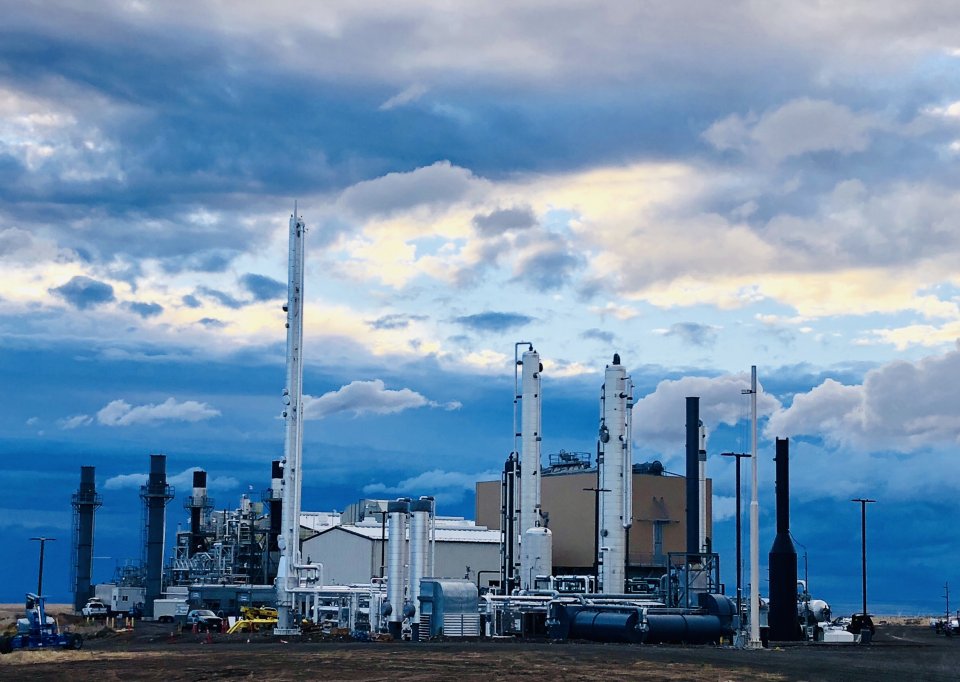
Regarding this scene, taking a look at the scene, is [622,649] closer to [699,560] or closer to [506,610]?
[506,610]

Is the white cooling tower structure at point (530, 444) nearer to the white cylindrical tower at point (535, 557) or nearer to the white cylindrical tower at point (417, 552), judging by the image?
the white cylindrical tower at point (535, 557)

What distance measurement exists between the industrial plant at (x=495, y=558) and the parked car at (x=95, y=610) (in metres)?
1.24

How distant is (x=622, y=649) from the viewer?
206 ft

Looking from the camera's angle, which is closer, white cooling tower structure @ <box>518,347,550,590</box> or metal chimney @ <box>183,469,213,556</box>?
white cooling tower structure @ <box>518,347,550,590</box>

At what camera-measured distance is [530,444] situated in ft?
296

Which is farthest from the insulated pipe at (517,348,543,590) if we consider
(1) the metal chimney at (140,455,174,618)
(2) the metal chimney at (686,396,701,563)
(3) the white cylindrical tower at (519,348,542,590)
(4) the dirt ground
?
(1) the metal chimney at (140,455,174,618)

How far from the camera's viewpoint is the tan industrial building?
111500 millimetres

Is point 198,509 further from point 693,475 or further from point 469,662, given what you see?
point 469,662

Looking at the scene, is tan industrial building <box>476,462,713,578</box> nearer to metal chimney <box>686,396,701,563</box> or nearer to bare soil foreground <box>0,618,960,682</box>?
metal chimney <box>686,396,701,563</box>

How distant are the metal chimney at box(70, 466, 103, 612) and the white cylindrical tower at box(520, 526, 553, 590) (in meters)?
53.8

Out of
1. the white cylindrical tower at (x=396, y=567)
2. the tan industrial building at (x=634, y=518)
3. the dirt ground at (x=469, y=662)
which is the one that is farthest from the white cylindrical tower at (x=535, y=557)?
the tan industrial building at (x=634, y=518)

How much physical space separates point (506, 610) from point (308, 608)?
17.7 metres

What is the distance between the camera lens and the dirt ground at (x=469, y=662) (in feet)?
145

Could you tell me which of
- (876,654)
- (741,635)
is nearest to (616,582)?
(741,635)
